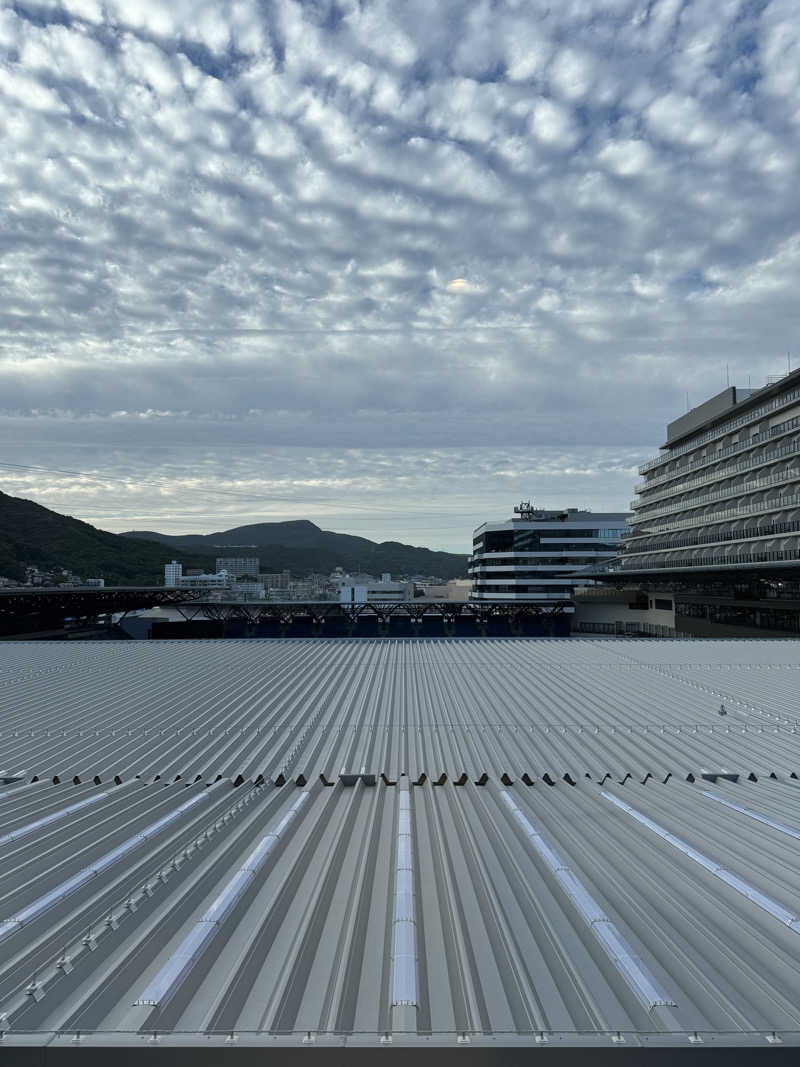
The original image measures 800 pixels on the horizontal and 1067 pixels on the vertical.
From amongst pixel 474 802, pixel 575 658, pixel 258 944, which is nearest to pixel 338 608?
pixel 575 658

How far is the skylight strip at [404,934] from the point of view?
13.3 feet

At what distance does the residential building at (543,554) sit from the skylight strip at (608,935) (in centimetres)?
8676

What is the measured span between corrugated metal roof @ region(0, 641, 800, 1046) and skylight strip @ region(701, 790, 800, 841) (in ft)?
0.18

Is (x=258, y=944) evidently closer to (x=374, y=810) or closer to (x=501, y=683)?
(x=374, y=810)

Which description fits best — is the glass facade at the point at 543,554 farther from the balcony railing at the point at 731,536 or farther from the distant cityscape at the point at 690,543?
the balcony railing at the point at 731,536

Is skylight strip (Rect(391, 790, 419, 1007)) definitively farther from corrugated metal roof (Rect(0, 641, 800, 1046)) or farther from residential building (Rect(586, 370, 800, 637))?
residential building (Rect(586, 370, 800, 637))

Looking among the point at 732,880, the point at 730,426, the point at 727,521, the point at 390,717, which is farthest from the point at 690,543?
the point at 732,880

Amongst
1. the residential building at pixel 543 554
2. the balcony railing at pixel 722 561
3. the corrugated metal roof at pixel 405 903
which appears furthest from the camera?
the residential building at pixel 543 554

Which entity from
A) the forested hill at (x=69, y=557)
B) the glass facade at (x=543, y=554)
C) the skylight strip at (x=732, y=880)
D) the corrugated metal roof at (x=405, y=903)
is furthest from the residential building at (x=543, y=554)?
the forested hill at (x=69, y=557)

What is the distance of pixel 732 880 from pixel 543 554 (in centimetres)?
9017

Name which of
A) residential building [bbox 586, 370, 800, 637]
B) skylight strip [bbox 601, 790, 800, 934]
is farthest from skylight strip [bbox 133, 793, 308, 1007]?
residential building [bbox 586, 370, 800, 637]

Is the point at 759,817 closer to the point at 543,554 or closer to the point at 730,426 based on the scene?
the point at 730,426

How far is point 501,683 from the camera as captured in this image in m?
19.9

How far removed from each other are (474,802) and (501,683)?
36.2 ft
